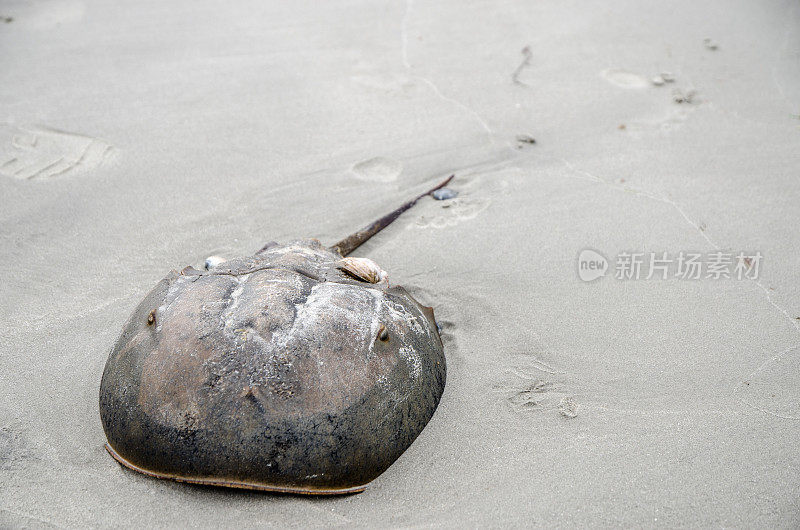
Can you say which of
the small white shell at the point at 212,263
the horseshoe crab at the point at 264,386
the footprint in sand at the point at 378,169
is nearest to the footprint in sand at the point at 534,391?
the horseshoe crab at the point at 264,386

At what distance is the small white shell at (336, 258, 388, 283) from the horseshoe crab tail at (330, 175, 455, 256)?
563mm

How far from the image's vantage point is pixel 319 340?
78.0 inches

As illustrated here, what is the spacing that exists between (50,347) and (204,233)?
1.04 meters

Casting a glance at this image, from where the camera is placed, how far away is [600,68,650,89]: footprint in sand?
15.5 feet

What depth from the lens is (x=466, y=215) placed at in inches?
142

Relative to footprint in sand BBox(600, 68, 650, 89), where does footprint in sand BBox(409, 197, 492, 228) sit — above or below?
below

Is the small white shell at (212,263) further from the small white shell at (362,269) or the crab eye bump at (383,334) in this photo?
the crab eye bump at (383,334)

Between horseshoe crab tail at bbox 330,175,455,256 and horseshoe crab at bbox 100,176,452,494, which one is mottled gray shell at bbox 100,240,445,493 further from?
horseshoe crab tail at bbox 330,175,455,256

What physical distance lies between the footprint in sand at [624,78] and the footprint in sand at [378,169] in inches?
80.4

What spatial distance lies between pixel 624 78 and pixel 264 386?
4.13 meters

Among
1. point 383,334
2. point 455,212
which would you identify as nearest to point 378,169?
point 455,212

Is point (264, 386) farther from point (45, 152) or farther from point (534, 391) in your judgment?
point (45, 152)

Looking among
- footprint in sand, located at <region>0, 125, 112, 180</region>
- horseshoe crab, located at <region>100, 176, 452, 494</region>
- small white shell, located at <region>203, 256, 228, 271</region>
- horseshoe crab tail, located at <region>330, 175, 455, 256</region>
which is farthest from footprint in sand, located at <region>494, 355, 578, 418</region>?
footprint in sand, located at <region>0, 125, 112, 180</region>

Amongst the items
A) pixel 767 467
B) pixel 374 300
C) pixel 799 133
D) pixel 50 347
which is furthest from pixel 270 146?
pixel 799 133
